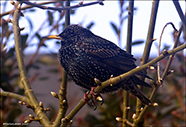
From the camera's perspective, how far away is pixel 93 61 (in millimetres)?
1407

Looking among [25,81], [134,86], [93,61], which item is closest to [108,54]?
[93,61]

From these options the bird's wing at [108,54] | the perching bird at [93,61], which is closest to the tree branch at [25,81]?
the perching bird at [93,61]

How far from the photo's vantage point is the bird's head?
1.54 metres

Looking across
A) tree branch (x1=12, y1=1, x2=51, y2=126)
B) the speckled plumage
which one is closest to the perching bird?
the speckled plumage

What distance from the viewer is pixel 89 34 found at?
5.35 ft

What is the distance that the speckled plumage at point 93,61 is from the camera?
1379mm

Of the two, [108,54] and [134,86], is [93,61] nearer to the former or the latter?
[108,54]

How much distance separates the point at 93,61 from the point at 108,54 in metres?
0.13

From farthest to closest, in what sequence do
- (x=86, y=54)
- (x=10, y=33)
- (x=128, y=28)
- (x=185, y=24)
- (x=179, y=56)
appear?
(x=179, y=56), (x=10, y=33), (x=86, y=54), (x=128, y=28), (x=185, y=24)

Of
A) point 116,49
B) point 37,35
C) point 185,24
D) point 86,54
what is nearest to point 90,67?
point 86,54

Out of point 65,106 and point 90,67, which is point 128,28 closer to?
point 90,67

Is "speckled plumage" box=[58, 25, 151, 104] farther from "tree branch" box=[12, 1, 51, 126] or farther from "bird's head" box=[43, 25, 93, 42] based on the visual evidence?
"tree branch" box=[12, 1, 51, 126]

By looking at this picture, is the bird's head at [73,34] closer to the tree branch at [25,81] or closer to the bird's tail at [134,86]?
the tree branch at [25,81]

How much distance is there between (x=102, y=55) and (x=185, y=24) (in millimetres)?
582
